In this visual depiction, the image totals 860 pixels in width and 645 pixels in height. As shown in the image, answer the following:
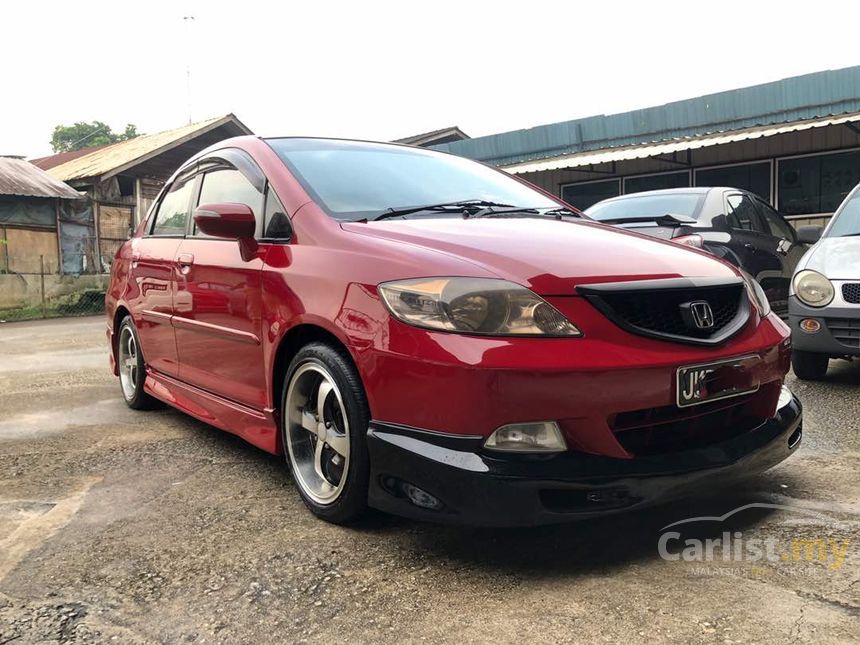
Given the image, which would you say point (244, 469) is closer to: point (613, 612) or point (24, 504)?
point (24, 504)

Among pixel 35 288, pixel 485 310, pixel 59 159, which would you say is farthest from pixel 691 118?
pixel 59 159

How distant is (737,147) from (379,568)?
40.3 feet

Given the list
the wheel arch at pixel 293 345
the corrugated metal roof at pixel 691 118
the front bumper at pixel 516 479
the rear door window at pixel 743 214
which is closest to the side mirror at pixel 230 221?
the wheel arch at pixel 293 345

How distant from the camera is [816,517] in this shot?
2.52 meters

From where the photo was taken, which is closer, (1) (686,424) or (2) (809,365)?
(1) (686,424)

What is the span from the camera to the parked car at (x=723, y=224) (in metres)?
5.96

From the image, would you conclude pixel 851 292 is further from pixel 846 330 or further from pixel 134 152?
pixel 134 152

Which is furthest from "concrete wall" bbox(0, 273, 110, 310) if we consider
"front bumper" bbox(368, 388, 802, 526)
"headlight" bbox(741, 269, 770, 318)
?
"headlight" bbox(741, 269, 770, 318)

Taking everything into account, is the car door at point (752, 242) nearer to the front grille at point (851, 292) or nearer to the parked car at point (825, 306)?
the parked car at point (825, 306)

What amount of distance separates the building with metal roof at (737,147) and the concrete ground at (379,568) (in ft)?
28.8

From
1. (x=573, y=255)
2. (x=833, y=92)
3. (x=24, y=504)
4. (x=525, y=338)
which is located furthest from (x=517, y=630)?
(x=833, y=92)

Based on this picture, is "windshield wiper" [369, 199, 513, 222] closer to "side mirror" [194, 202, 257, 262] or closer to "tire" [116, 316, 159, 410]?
"side mirror" [194, 202, 257, 262]

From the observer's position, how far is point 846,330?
15.2 ft

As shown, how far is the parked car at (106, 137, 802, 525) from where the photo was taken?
2088 mm
